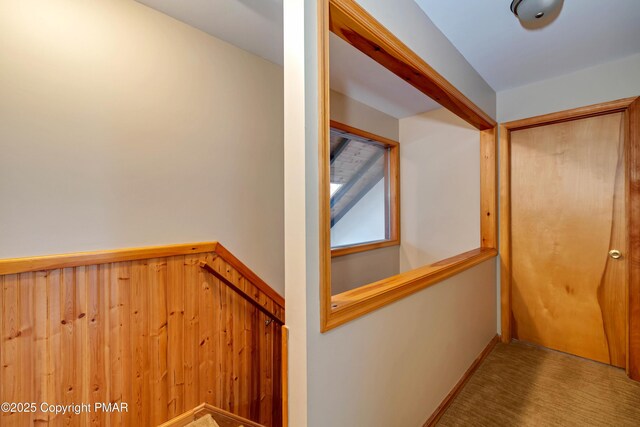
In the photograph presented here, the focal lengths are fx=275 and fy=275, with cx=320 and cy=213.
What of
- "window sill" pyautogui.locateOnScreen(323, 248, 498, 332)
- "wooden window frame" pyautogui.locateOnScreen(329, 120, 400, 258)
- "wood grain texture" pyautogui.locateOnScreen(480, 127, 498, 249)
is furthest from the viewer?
"wooden window frame" pyautogui.locateOnScreen(329, 120, 400, 258)

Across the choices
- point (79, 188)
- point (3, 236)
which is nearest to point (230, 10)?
point (79, 188)

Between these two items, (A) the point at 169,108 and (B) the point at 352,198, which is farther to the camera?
(B) the point at 352,198

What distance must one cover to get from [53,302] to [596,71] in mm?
3902

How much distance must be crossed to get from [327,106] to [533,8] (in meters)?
1.40

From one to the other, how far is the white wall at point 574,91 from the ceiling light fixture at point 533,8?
1072 mm

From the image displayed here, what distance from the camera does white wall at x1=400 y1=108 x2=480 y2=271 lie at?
9.32 feet

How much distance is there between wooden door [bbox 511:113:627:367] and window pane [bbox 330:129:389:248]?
53.8 inches

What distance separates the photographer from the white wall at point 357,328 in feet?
3.19

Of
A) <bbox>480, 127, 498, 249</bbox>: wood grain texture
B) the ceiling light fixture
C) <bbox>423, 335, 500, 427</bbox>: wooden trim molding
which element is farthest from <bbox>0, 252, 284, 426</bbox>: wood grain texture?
the ceiling light fixture

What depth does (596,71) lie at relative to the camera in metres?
2.16

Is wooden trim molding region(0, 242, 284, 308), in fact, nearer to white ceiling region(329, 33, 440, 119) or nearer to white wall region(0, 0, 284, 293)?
white wall region(0, 0, 284, 293)

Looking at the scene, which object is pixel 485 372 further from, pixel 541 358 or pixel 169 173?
pixel 169 173

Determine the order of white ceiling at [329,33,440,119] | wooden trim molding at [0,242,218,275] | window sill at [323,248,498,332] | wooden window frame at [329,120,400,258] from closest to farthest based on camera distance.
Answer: window sill at [323,248,498,332] → wooden trim molding at [0,242,218,275] → white ceiling at [329,33,440,119] → wooden window frame at [329,120,400,258]

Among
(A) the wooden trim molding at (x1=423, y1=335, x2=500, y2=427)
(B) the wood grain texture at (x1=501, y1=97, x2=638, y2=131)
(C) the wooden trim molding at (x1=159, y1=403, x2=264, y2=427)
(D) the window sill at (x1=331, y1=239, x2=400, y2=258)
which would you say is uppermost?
(B) the wood grain texture at (x1=501, y1=97, x2=638, y2=131)
